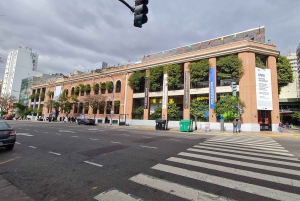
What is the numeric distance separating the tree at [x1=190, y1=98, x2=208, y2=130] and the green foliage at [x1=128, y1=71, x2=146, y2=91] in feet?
42.4

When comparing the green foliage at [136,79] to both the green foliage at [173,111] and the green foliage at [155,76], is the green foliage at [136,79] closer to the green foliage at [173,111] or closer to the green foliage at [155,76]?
the green foliage at [155,76]

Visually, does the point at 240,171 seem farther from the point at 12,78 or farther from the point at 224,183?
the point at 12,78

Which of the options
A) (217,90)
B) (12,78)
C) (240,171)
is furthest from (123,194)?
(12,78)

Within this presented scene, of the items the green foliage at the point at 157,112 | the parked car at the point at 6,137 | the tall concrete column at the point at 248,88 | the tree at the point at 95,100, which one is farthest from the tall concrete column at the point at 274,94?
the tree at the point at 95,100

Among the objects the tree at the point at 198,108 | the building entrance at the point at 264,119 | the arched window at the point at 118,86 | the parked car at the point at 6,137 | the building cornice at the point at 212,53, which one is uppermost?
the building cornice at the point at 212,53

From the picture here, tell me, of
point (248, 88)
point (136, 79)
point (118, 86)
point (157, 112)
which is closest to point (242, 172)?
point (248, 88)

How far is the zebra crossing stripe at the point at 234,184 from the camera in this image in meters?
3.75

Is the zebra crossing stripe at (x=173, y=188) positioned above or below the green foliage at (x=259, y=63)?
below

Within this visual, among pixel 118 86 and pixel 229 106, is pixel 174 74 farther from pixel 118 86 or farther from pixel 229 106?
pixel 118 86

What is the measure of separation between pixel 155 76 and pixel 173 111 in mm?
8154

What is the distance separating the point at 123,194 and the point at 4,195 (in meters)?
2.61

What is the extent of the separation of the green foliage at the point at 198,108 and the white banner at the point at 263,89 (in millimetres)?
7478

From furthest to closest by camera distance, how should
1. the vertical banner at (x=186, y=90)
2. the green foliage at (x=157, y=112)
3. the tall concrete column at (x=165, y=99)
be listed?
the green foliage at (x=157, y=112)
the tall concrete column at (x=165, y=99)
the vertical banner at (x=186, y=90)

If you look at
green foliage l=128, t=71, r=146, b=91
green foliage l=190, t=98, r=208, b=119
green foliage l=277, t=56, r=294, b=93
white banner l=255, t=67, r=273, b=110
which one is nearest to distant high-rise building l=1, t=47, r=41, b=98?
green foliage l=128, t=71, r=146, b=91
